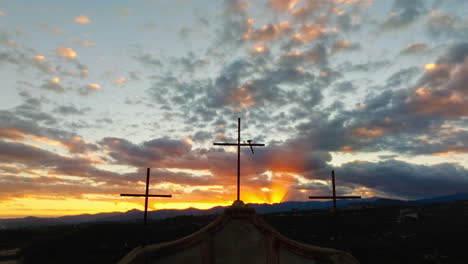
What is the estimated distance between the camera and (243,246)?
47.9 ft

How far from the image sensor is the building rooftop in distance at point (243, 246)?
14.0 metres

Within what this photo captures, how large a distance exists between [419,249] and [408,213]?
55.0 m

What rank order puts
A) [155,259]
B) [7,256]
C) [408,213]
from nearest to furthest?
[155,259] < [7,256] < [408,213]

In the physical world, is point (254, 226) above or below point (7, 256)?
above

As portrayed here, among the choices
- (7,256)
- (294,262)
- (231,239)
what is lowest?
(7,256)

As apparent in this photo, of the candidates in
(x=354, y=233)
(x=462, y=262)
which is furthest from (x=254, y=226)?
(x=354, y=233)

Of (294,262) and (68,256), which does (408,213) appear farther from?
(294,262)

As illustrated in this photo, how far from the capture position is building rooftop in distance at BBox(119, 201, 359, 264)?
14.0 m

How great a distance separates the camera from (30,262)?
5244cm

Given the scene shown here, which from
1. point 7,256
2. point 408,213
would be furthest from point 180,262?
point 408,213

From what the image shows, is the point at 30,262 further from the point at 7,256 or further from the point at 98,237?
the point at 98,237

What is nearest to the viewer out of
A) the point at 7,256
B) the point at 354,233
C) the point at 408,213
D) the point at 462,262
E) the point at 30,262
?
the point at 462,262

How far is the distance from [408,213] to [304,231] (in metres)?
45.3

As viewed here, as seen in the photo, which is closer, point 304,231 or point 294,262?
point 294,262
